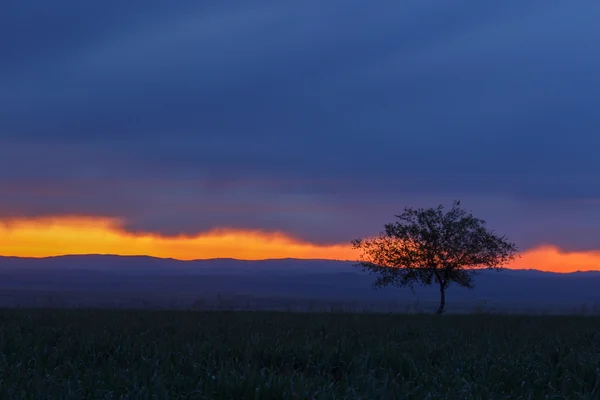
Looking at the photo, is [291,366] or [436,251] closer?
[291,366]

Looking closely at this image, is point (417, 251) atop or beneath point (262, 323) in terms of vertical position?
atop

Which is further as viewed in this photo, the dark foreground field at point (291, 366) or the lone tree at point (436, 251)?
the lone tree at point (436, 251)

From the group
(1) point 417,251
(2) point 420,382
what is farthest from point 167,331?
(1) point 417,251

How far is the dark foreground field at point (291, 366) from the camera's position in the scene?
9.59 meters

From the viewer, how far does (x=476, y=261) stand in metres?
48.9

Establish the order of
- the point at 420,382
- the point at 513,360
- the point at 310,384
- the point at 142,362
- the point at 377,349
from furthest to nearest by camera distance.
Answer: the point at 377,349 < the point at 513,360 < the point at 142,362 < the point at 420,382 < the point at 310,384

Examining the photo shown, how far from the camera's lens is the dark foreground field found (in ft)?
31.4

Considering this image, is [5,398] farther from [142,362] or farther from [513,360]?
[513,360]

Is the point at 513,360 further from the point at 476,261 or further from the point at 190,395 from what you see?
the point at 476,261

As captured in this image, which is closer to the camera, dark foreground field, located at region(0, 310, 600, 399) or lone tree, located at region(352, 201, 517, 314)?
dark foreground field, located at region(0, 310, 600, 399)

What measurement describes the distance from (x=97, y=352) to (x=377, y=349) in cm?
555

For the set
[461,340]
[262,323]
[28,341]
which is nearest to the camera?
[28,341]

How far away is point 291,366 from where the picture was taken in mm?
12352

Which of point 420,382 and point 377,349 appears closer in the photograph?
point 420,382
